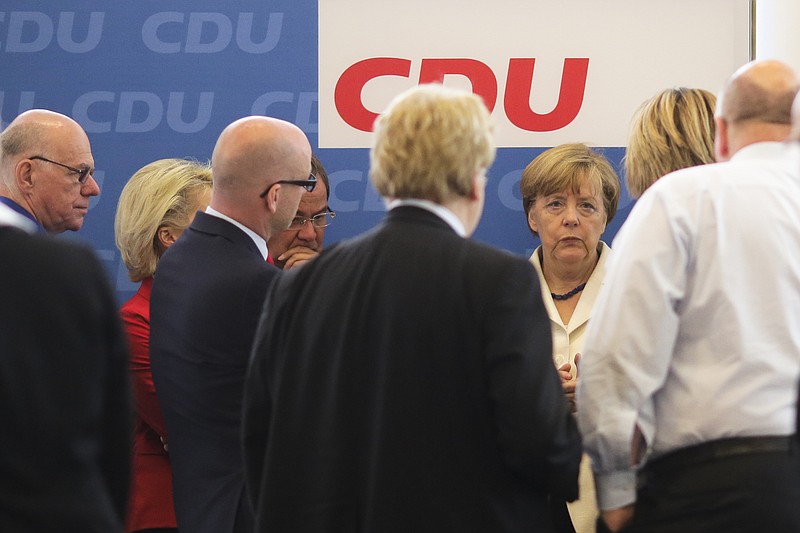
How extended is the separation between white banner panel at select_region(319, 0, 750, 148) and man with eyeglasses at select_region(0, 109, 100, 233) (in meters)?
0.97

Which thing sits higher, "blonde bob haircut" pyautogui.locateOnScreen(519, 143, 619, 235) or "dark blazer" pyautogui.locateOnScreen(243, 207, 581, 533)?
"blonde bob haircut" pyautogui.locateOnScreen(519, 143, 619, 235)

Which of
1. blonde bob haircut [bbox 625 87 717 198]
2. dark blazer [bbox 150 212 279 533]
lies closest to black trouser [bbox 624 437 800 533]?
blonde bob haircut [bbox 625 87 717 198]

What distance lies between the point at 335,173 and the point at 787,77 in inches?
87.3

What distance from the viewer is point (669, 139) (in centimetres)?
277

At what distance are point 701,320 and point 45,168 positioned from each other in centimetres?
239

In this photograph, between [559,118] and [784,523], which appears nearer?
[784,523]

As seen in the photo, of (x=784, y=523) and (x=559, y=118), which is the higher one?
(x=559, y=118)

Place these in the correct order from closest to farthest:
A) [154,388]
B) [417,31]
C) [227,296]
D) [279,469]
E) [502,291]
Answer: [502,291] → [279,469] → [227,296] → [154,388] → [417,31]

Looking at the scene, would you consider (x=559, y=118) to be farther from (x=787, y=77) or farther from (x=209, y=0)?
(x=787, y=77)

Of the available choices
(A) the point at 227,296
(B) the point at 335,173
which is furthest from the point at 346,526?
(B) the point at 335,173

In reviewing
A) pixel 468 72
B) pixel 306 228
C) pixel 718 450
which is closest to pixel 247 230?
pixel 306 228

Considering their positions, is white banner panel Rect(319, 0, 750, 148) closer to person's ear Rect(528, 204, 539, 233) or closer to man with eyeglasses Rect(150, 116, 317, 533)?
person's ear Rect(528, 204, 539, 233)

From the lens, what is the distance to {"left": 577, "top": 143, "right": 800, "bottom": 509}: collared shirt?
7.33 ft

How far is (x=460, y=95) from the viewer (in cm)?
228
